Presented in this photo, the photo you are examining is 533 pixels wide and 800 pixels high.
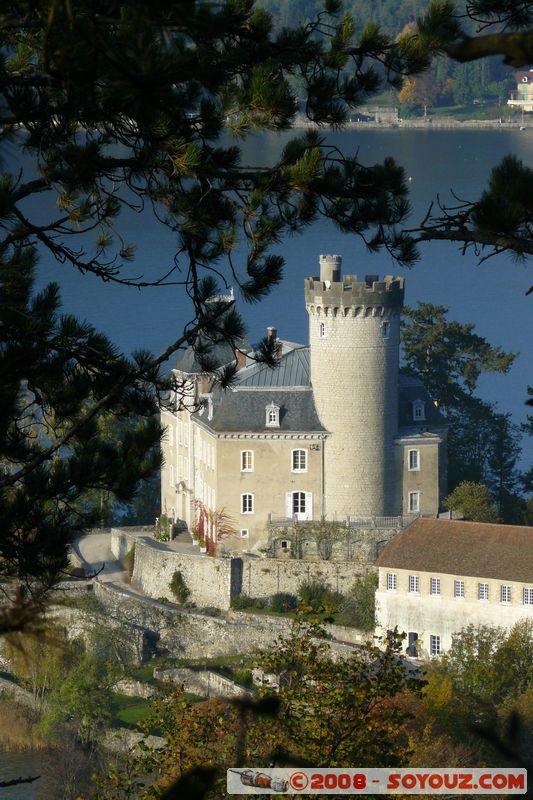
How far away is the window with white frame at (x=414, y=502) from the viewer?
40656 millimetres

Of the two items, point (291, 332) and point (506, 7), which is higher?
point (291, 332)

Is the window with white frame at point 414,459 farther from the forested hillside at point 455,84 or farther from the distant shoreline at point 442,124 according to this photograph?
the distant shoreline at point 442,124

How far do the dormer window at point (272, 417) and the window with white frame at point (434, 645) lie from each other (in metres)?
5.73

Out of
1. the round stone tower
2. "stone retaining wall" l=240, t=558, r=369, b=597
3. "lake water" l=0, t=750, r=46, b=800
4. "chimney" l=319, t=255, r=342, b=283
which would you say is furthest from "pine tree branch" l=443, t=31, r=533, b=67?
"chimney" l=319, t=255, r=342, b=283

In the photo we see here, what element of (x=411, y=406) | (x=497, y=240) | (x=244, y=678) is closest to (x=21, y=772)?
(x=244, y=678)

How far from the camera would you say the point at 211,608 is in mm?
40094

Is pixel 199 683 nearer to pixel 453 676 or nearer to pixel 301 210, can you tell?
pixel 453 676

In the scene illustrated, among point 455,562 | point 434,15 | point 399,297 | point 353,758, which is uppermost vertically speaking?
point 399,297

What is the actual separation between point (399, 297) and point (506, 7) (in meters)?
28.5

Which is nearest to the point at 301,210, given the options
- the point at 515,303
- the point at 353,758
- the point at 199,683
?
the point at 353,758

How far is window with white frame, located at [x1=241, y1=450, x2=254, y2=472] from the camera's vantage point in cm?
4016

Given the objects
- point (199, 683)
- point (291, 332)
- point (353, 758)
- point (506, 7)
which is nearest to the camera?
point (506, 7)

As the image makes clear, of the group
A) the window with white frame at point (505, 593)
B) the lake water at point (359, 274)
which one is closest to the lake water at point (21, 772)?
the window with white frame at point (505, 593)

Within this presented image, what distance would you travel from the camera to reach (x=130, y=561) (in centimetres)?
4269
